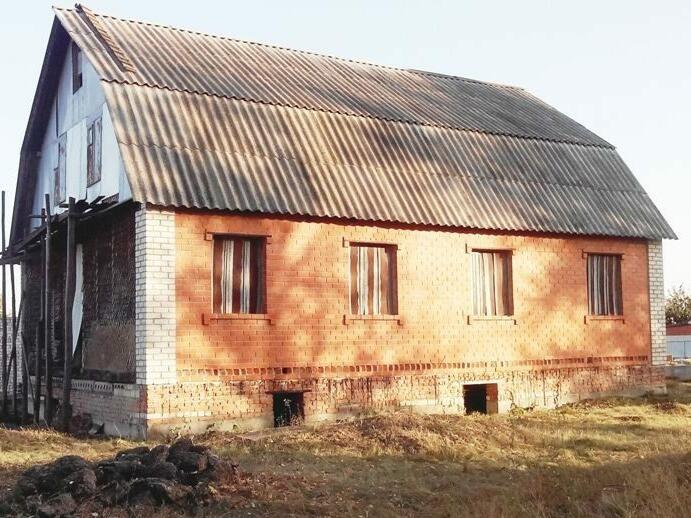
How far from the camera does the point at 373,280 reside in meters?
17.8

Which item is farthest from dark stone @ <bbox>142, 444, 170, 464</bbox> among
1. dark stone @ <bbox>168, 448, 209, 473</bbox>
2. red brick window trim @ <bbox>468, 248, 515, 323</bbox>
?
red brick window trim @ <bbox>468, 248, 515, 323</bbox>

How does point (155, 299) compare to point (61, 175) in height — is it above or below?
below

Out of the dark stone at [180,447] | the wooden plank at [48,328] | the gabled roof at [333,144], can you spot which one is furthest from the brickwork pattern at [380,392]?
the dark stone at [180,447]

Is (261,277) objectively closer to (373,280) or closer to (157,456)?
(373,280)

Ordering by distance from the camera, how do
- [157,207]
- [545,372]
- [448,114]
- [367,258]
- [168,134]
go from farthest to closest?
[448,114] → [545,372] → [367,258] → [168,134] → [157,207]

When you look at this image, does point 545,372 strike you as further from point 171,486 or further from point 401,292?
point 171,486

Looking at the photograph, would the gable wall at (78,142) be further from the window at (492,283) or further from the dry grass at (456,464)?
the window at (492,283)

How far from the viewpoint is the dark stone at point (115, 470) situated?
9.89 m

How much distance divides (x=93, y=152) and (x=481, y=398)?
935 cm

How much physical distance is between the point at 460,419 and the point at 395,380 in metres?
1.84

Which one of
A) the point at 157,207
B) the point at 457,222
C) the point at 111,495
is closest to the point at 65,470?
the point at 111,495

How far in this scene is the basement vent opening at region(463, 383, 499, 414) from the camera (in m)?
19.0

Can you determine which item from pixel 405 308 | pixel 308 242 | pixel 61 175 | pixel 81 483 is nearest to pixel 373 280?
pixel 405 308

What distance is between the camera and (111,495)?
950 cm
